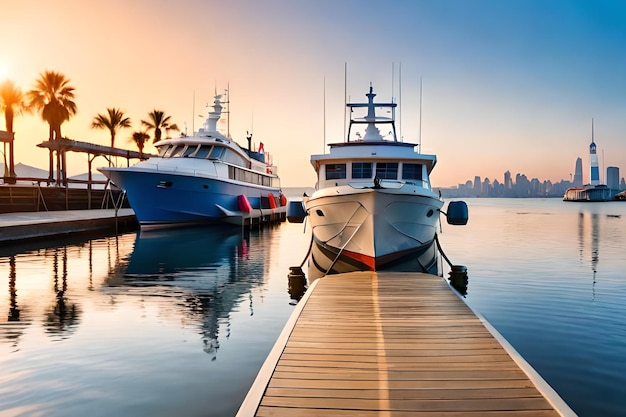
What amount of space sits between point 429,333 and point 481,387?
1.86 m

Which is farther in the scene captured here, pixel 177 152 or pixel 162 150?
pixel 162 150

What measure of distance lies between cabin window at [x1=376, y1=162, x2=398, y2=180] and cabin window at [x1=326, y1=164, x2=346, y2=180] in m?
1.14

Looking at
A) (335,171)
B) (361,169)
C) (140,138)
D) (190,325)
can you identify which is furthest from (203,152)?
(140,138)

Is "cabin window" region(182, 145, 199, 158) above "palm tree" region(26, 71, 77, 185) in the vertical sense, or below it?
below

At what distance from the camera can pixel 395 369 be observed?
16.8ft

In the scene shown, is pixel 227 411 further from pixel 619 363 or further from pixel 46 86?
pixel 46 86

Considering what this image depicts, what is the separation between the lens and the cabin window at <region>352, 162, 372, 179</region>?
1487cm

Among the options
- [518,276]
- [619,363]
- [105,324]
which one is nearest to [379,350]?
[619,363]

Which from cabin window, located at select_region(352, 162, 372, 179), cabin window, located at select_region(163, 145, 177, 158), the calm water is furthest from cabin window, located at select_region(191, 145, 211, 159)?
cabin window, located at select_region(352, 162, 372, 179)

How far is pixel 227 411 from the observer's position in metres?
5.43

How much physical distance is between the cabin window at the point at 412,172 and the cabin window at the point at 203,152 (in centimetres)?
1988

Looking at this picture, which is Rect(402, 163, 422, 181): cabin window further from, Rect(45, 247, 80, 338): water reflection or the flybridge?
Rect(45, 247, 80, 338): water reflection

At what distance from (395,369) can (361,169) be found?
10311mm

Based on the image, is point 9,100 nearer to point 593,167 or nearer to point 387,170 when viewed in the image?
point 387,170
